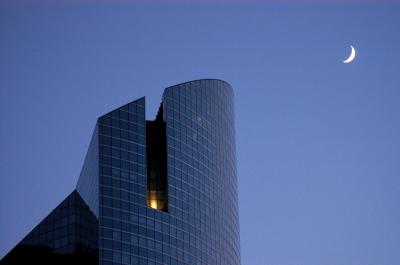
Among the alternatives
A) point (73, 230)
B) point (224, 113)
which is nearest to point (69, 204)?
point (73, 230)

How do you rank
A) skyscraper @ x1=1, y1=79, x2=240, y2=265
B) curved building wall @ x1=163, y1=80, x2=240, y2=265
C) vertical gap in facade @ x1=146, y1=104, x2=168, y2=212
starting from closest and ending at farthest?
skyscraper @ x1=1, y1=79, x2=240, y2=265 → vertical gap in facade @ x1=146, y1=104, x2=168, y2=212 → curved building wall @ x1=163, y1=80, x2=240, y2=265

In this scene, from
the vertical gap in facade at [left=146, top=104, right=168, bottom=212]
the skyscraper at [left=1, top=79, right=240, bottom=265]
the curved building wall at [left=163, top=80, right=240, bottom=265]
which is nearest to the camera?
the skyscraper at [left=1, top=79, right=240, bottom=265]

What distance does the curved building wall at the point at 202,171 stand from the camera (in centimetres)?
15450

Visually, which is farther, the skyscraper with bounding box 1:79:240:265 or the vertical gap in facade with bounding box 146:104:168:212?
the vertical gap in facade with bounding box 146:104:168:212

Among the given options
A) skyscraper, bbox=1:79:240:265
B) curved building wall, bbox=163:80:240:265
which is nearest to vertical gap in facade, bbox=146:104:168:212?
skyscraper, bbox=1:79:240:265

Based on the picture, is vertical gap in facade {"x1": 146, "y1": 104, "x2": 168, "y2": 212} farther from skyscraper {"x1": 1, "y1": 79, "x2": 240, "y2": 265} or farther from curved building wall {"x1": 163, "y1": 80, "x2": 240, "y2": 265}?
curved building wall {"x1": 163, "y1": 80, "x2": 240, "y2": 265}

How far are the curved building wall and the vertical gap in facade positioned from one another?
1.16 meters

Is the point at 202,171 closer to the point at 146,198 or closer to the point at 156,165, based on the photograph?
the point at 156,165

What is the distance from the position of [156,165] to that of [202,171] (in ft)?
56.6

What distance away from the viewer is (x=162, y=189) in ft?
491

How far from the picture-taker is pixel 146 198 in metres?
144

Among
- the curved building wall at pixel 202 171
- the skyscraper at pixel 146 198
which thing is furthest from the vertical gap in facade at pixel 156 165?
the curved building wall at pixel 202 171

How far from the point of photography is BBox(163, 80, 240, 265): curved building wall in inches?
6083

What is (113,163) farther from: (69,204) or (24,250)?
(24,250)
